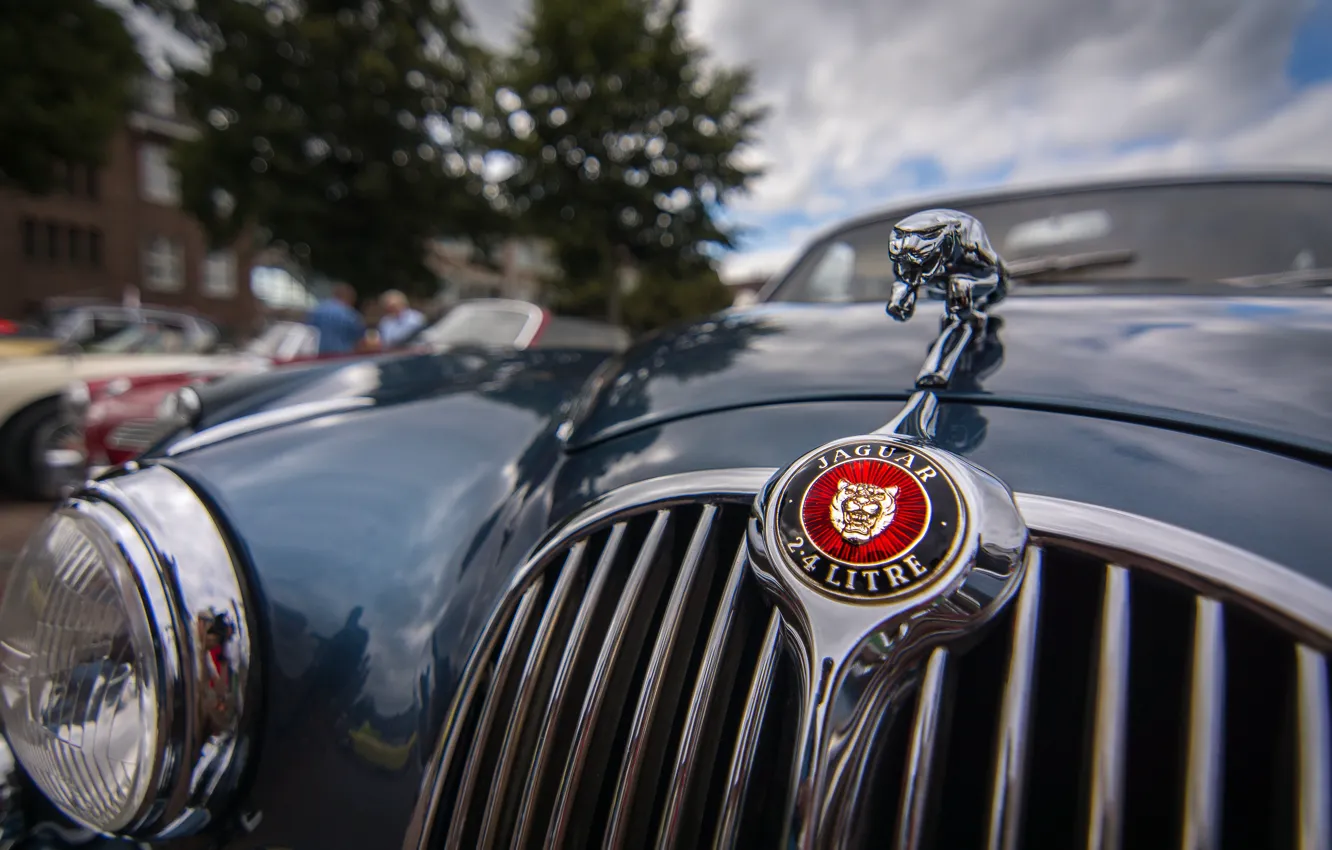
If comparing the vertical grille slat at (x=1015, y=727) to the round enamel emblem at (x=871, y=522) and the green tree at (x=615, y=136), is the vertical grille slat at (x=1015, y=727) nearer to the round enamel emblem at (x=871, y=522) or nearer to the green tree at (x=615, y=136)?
the round enamel emblem at (x=871, y=522)

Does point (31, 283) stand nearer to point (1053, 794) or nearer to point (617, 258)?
point (617, 258)

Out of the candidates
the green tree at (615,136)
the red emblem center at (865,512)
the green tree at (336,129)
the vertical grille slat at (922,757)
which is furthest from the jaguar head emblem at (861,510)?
the green tree at (336,129)

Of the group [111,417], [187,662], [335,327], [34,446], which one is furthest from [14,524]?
[187,662]

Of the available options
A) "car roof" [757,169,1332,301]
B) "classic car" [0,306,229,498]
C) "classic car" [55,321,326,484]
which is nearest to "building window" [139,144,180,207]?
"classic car" [0,306,229,498]

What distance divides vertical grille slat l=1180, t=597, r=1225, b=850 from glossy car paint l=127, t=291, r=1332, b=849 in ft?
0.29

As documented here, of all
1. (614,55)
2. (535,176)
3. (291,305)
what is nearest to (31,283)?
(291,305)

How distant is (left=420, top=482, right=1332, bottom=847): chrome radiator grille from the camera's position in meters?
0.55

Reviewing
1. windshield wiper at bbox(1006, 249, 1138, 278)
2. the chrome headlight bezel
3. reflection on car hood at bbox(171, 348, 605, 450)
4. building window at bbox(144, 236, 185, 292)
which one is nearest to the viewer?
the chrome headlight bezel

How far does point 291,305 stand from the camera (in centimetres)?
3055

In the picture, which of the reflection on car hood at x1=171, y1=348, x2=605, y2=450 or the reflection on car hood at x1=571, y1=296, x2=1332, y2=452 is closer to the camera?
the reflection on car hood at x1=571, y1=296, x2=1332, y2=452

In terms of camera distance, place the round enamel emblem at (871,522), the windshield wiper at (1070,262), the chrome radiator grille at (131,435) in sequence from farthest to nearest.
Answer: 1. the chrome radiator grille at (131,435)
2. the windshield wiper at (1070,262)
3. the round enamel emblem at (871,522)

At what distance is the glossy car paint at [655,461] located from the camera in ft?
2.33

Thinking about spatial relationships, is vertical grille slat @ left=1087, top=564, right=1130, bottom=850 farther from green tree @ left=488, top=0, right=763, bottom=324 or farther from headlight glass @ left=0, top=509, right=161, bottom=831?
green tree @ left=488, top=0, right=763, bottom=324

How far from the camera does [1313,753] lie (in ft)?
1.66
